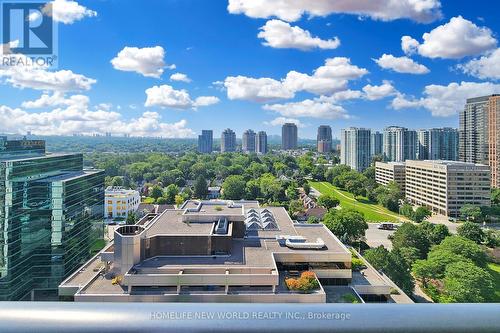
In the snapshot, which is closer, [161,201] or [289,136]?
[161,201]

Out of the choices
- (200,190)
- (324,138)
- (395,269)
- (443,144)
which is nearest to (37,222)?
(395,269)

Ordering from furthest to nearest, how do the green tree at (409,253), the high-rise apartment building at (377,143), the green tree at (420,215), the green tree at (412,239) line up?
the high-rise apartment building at (377,143), the green tree at (420,215), the green tree at (412,239), the green tree at (409,253)

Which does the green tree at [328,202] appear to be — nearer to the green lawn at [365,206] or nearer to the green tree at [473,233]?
the green lawn at [365,206]

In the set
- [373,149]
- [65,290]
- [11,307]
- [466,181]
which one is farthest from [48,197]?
[373,149]

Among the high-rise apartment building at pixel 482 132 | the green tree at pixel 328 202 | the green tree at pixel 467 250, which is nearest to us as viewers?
the green tree at pixel 467 250

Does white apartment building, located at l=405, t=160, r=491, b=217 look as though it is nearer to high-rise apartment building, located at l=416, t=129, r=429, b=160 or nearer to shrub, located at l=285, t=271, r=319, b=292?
shrub, located at l=285, t=271, r=319, b=292

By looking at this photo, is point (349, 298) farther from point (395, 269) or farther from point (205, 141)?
point (205, 141)

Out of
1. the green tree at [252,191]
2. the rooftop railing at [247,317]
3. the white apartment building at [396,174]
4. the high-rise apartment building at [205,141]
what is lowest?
the green tree at [252,191]

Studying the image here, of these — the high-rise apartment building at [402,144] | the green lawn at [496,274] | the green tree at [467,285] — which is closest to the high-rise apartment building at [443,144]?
the high-rise apartment building at [402,144]
